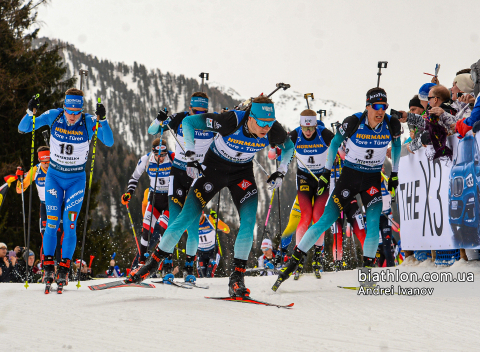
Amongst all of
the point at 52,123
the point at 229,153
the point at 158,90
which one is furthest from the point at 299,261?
the point at 158,90

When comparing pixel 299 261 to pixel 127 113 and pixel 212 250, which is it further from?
pixel 127 113

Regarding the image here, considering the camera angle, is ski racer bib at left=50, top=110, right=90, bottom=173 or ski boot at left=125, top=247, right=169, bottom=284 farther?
ski racer bib at left=50, top=110, right=90, bottom=173

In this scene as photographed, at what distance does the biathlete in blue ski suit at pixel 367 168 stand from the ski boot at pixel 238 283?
1026 mm

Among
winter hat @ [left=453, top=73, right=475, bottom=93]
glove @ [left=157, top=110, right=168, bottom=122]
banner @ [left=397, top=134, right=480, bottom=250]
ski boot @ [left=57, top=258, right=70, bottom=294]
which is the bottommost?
ski boot @ [left=57, top=258, right=70, bottom=294]

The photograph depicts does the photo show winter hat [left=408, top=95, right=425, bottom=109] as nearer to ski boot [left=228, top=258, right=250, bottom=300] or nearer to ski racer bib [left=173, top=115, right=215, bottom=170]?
ski racer bib [left=173, top=115, right=215, bottom=170]

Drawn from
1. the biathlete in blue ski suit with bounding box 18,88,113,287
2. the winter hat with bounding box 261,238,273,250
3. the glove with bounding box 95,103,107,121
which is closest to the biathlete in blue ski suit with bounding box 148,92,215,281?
the glove with bounding box 95,103,107,121

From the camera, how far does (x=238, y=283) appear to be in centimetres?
472

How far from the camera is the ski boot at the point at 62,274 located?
5.31 metres

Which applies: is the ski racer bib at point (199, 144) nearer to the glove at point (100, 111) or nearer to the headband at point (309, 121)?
the glove at point (100, 111)

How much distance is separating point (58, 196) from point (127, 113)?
154 m

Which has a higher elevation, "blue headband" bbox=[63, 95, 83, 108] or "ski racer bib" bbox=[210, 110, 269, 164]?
"blue headband" bbox=[63, 95, 83, 108]

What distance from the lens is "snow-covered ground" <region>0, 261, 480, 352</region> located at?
8.88ft

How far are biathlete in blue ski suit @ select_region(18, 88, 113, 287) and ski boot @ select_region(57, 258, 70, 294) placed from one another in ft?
0.07

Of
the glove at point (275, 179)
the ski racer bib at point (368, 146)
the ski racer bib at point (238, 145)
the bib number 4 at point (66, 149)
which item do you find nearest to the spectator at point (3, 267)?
the bib number 4 at point (66, 149)
